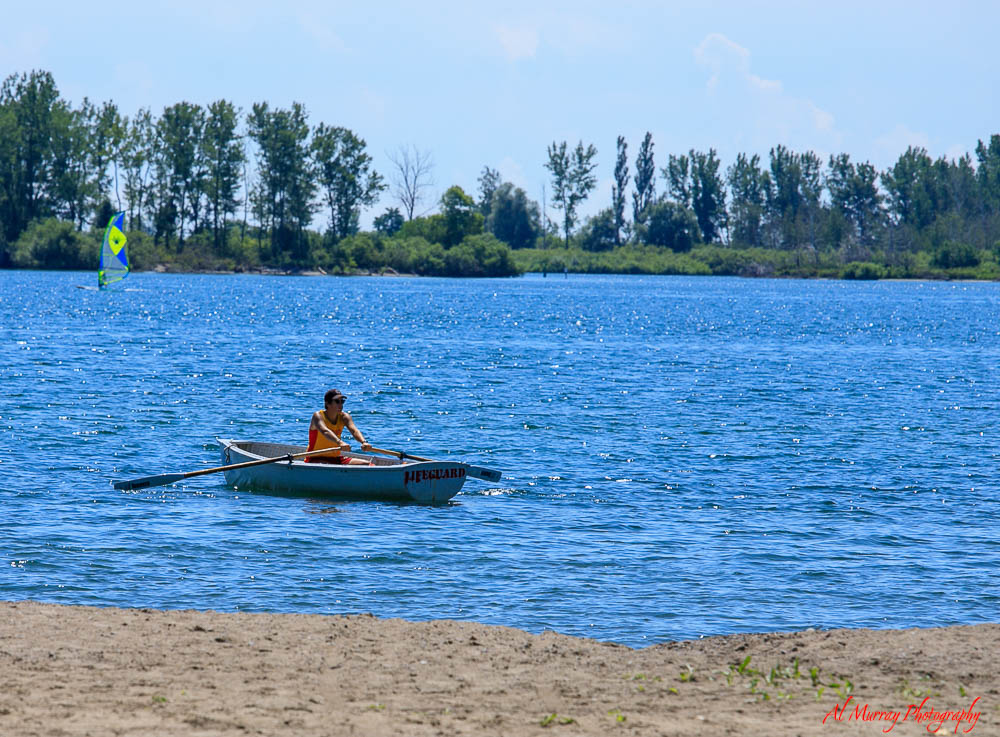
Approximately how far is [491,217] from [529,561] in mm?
179727

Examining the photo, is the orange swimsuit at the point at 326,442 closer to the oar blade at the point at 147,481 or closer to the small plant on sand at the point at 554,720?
the oar blade at the point at 147,481

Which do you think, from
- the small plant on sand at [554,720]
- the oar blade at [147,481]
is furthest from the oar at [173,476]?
the small plant on sand at [554,720]

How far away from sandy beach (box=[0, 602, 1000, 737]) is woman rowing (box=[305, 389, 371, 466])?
807 cm

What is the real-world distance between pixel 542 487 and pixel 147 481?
6.76 meters

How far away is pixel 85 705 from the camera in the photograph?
813cm

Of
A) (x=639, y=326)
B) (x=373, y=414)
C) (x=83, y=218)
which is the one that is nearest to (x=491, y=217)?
(x=83, y=218)

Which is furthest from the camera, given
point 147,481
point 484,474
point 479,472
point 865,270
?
point 865,270

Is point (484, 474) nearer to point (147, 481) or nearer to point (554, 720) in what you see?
point (147, 481)

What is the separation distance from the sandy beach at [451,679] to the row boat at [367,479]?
7.29 meters

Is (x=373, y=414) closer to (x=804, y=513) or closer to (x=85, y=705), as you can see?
(x=804, y=513)

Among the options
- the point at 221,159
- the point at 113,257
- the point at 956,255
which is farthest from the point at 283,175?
the point at 956,255

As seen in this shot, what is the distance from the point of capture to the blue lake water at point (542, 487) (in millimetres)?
13125

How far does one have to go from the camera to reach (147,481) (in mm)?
18359

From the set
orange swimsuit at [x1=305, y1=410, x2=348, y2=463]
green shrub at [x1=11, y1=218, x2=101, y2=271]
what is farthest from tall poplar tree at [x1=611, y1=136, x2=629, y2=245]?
orange swimsuit at [x1=305, y1=410, x2=348, y2=463]
